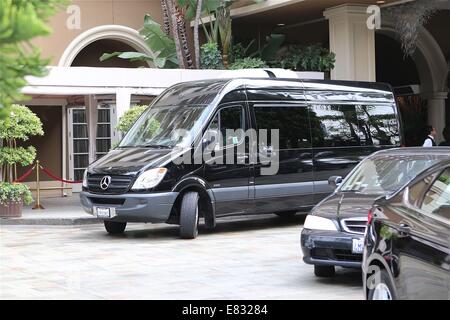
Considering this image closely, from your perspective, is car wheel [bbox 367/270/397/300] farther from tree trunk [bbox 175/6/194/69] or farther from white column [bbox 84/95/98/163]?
tree trunk [bbox 175/6/194/69]

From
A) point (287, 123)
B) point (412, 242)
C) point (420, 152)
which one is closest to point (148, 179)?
point (287, 123)

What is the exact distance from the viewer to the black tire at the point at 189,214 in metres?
12.4

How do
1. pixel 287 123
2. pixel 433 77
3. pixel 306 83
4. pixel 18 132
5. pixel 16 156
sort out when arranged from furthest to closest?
pixel 433 77, pixel 16 156, pixel 18 132, pixel 306 83, pixel 287 123

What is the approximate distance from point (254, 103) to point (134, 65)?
1101cm

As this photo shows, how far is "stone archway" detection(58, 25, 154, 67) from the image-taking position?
21.2m

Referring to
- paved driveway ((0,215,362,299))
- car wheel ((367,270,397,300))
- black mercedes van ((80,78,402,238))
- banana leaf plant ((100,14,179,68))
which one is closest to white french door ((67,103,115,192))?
banana leaf plant ((100,14,179,68))

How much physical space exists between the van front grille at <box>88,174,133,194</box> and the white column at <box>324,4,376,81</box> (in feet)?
32.6

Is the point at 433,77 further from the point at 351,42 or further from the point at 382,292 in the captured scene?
the point at 382,292

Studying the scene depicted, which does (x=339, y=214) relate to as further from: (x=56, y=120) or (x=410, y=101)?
(x=410, y=101)

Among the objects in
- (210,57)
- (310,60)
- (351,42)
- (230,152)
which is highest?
(351,42)

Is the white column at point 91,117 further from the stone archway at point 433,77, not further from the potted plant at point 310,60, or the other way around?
the stone archway at point 433,77

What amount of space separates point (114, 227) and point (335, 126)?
4.71 m

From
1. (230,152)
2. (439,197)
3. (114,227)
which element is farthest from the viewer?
(114,227)

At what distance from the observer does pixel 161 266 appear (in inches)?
399
